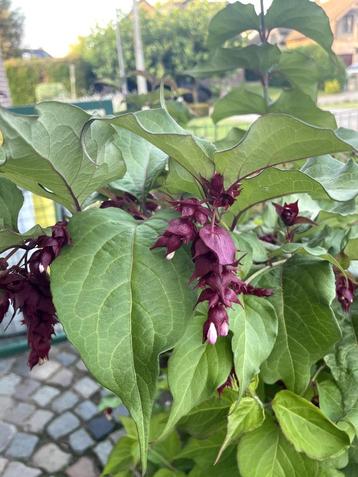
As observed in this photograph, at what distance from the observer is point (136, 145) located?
62cm

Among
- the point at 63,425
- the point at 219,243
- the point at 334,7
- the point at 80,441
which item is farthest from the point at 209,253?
the point at 63,425

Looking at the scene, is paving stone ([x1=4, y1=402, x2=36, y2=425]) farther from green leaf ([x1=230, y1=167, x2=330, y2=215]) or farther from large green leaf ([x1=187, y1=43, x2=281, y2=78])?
green leaf ([x1=230, y1=167, x2=330, y2=215])

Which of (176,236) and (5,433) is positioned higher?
(176,236)

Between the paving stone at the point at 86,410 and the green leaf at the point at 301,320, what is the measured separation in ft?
5.84

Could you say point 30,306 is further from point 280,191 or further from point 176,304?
point 280,191

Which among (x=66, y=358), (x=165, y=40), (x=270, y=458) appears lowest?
(x=66, y=358)

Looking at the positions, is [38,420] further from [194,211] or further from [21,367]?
[194,211]

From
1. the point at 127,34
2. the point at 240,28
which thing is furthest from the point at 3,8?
the point at 240,28

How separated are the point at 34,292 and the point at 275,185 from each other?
0.81ft

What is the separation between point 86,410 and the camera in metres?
2.20

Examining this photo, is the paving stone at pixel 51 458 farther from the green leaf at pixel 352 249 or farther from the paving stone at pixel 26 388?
the green leaf at pixel 352 249

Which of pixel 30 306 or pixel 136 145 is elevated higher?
pixel 136 145

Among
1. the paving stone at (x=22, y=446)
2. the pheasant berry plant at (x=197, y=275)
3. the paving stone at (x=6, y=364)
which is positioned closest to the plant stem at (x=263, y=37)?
the pheasant berry plant at (x=197, y=275)

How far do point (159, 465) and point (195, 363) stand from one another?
66cm
